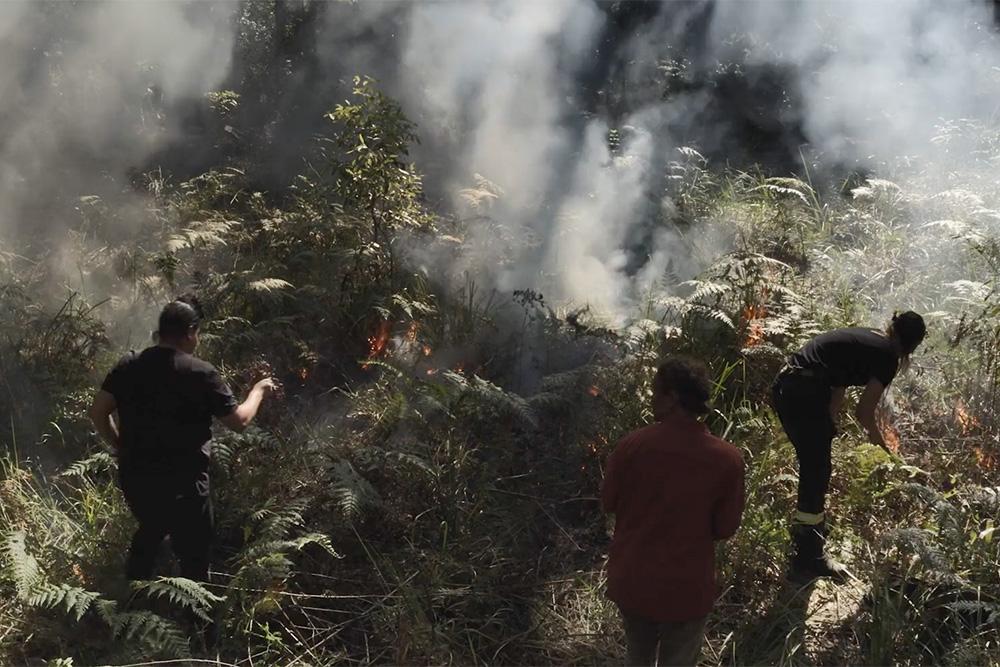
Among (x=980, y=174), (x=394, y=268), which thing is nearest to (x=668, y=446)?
(x=394, y=268)

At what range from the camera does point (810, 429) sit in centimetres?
385

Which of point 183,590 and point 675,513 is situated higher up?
point 675,513

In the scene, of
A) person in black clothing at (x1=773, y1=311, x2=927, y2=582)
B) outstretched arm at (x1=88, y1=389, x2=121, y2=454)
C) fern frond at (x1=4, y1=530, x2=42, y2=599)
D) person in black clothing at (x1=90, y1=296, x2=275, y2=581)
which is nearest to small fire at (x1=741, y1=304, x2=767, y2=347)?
person in black clothing at (x1=773, y1=311, x2=927, y2=582)

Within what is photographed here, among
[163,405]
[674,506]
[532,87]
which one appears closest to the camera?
[674,506]

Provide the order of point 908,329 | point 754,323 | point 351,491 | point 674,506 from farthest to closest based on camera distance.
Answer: point 754,323
point 351,491
point 908,329
point 674,506

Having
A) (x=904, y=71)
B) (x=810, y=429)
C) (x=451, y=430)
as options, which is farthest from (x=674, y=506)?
(x=904, y=71)

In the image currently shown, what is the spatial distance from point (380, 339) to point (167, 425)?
2.56 meters

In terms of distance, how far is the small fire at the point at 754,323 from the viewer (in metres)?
5.04

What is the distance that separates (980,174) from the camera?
7637mm

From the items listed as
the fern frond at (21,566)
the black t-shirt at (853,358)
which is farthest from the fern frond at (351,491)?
the black t-shirt at (853,358)

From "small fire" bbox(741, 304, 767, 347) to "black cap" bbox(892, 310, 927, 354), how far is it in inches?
52.0

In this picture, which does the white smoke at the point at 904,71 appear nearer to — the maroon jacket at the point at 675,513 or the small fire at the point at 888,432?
the small fire at the point at 888,432

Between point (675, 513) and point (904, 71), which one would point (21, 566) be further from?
point (904, 71)

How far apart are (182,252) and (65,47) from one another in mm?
2583
